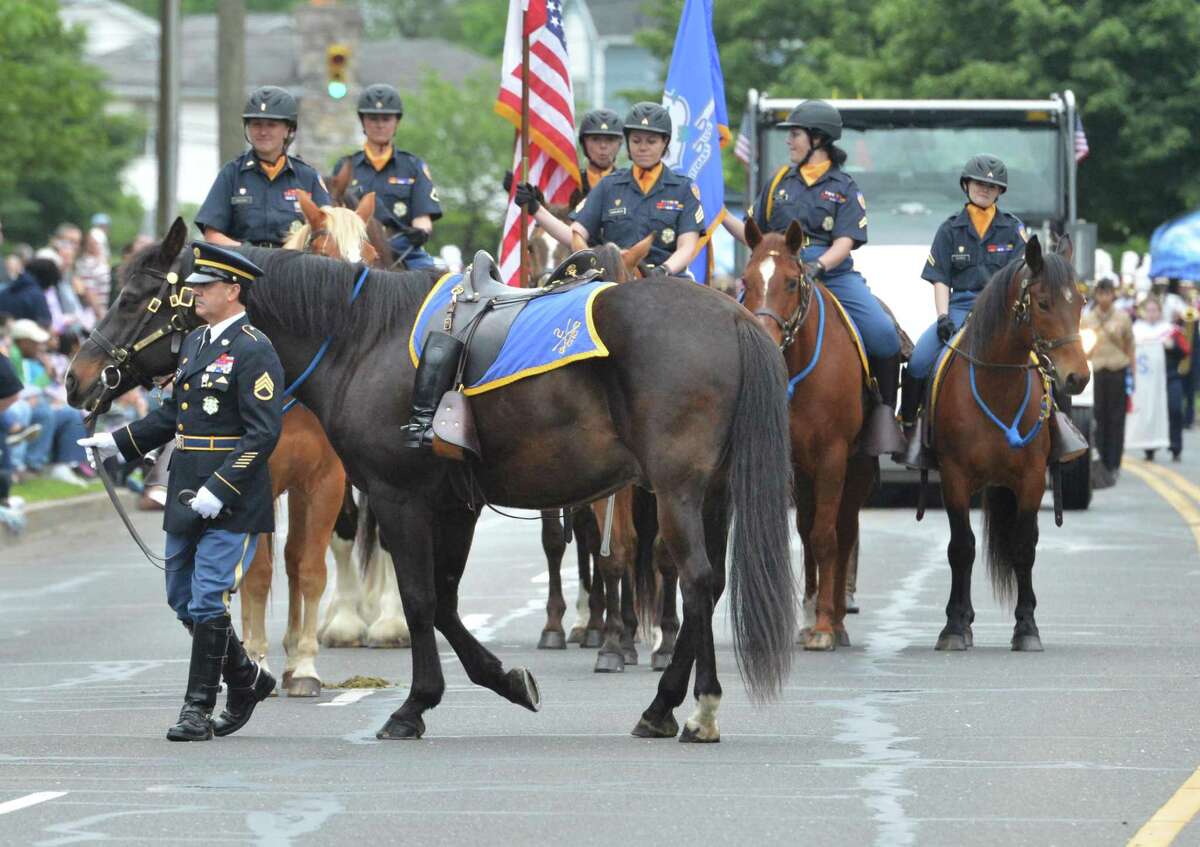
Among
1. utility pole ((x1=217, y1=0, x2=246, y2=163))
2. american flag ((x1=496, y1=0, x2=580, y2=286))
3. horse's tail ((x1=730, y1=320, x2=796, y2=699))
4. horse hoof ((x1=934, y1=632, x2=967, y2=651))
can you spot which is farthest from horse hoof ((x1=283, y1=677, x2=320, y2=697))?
utility pole ((x1=217, y1=0, x2=246, y2=163))

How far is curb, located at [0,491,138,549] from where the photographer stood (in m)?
21.7

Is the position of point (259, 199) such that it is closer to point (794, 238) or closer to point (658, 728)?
point (794, 238)

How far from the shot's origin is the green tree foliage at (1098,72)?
44625mm

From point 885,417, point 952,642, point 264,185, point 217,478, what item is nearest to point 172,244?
point 217,478

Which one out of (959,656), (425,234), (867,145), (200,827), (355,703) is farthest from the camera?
(867,145)

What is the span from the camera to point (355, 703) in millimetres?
11469

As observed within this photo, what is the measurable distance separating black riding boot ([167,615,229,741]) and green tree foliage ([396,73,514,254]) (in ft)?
196

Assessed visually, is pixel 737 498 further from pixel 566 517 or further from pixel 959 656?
pixel 959 656

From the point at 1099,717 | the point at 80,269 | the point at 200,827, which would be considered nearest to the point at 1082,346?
the point at 1099,717

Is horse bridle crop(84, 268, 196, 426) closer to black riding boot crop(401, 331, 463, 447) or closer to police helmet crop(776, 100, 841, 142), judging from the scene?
black riding boot crop(401, 331, 463, 447)

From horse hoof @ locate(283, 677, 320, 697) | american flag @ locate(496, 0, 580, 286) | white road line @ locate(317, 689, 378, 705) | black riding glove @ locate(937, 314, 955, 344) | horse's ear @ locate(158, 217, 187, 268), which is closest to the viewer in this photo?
horse's ear @ locate(158, 217, 187, 268)

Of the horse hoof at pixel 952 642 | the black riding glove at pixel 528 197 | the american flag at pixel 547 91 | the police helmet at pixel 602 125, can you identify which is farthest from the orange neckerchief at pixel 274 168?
the horse hoof at pixel 952 642

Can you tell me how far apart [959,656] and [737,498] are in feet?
11.8

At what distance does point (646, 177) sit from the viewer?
13.6 meters
